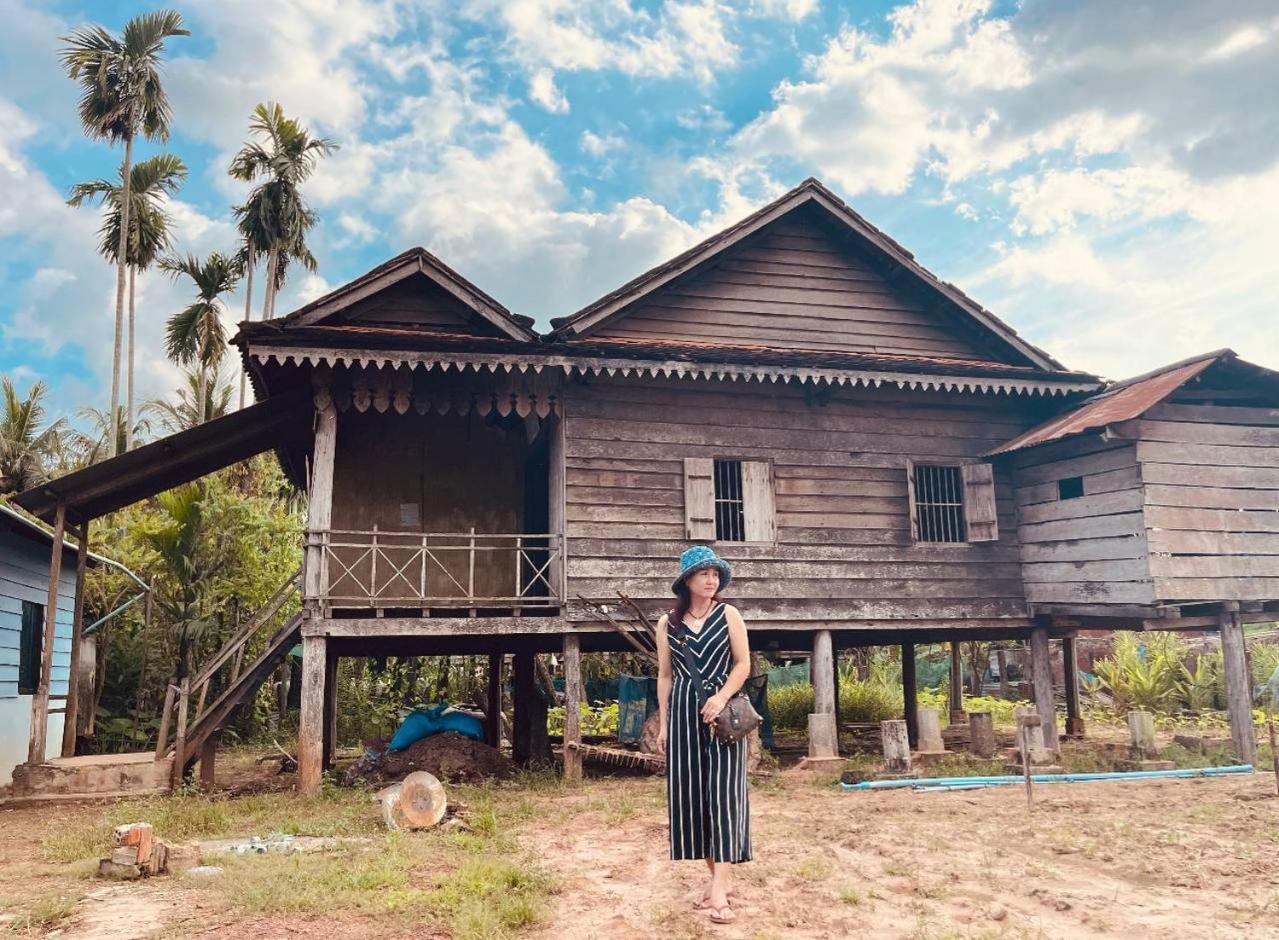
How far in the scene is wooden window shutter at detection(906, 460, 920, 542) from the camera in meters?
13.0

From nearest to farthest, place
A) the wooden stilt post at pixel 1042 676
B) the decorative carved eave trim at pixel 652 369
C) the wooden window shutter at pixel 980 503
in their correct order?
the decorative carved eave trim at pixel 652 369 < the wooden stilt post at pixel 1042 676 < the wooden window shutter at pixel 980 503

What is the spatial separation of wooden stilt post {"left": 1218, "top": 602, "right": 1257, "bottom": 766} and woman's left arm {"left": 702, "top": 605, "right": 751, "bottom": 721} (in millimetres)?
9269

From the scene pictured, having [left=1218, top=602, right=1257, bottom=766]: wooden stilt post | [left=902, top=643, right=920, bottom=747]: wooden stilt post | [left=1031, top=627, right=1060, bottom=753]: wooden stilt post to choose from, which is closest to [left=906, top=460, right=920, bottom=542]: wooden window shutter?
[left=1031, top=627, right=1060, bottom=753]: wooden stilt post

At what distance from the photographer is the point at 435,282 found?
11.7m

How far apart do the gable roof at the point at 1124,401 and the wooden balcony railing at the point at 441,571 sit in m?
6.64

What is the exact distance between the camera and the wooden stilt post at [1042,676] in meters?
12.7

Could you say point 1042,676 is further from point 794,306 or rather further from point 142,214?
point 142,214

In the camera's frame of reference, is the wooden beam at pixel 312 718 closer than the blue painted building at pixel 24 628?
Yes

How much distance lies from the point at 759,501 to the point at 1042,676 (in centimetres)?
479

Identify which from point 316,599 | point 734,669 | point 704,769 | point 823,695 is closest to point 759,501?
point 823,695

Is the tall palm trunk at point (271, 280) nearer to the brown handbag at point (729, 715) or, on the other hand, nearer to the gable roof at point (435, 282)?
the gable roof at point (435, 282)

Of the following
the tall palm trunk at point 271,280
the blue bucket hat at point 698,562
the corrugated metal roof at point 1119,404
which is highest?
the tall palm trunk at point 271,280

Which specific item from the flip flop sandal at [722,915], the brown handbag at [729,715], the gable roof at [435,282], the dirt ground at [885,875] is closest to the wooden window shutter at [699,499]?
the gable roof at [435,282]

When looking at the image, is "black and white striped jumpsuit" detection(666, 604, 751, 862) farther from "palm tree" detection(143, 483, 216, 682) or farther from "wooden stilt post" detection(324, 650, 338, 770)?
"palm tree" detection(143, 483, 216, 682)
